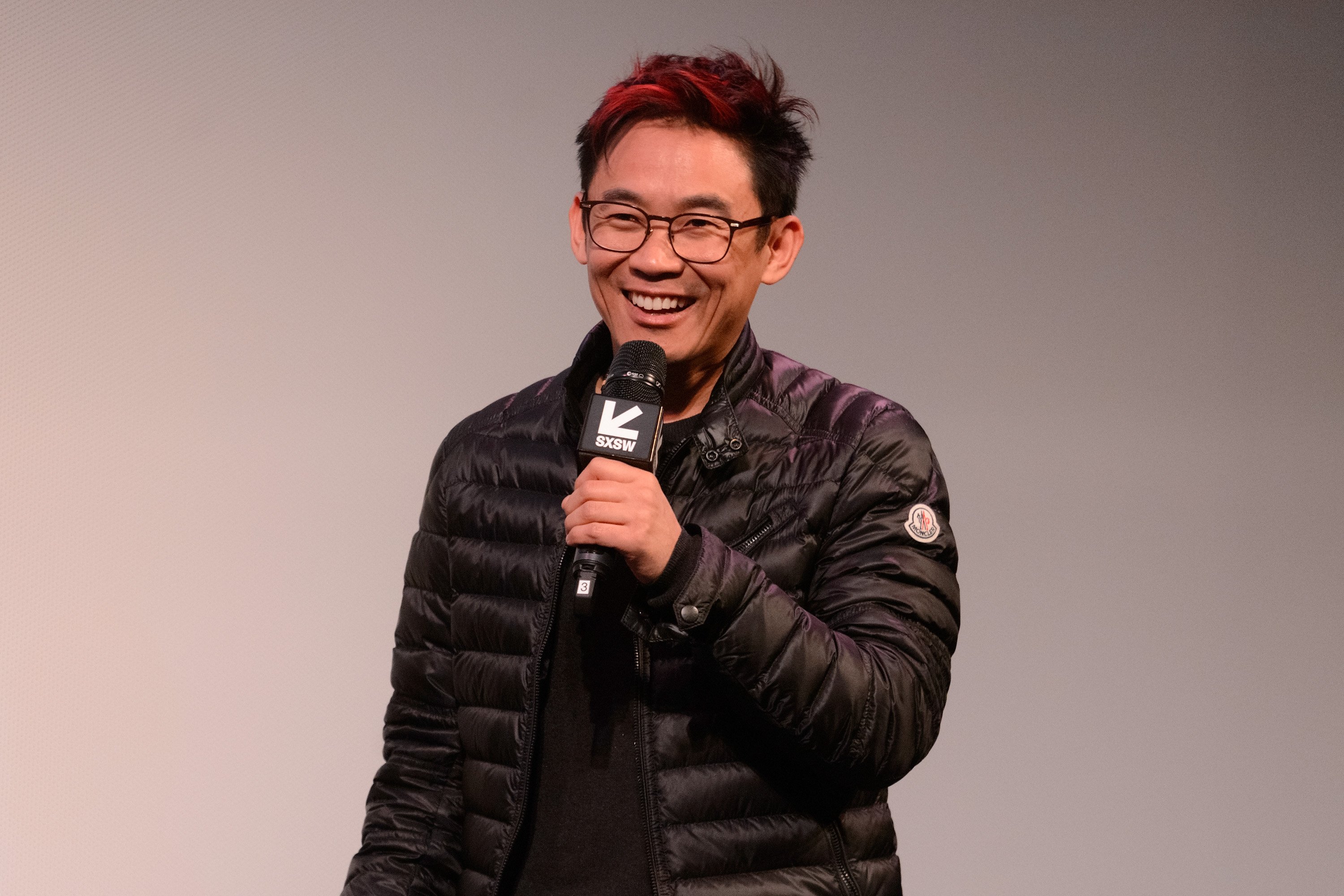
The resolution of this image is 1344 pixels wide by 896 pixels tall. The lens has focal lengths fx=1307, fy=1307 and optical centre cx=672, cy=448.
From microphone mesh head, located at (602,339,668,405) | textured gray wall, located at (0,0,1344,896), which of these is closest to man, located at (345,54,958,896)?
microphone mesh head, located at (602,339,668,405)

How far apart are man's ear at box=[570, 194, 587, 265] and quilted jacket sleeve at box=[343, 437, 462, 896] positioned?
0.36 m

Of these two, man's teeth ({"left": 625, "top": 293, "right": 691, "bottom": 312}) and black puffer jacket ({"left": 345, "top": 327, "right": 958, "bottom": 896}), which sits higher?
man's teeth ({"left": 625, "top": 293, "right": 691, "bottom": 312})

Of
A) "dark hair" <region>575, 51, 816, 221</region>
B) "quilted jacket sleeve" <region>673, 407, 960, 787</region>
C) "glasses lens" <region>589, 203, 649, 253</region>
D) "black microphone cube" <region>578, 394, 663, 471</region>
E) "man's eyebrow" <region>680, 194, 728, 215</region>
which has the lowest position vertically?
"quilted jacket sleeve" <region>673, 407, 960, 787</region>

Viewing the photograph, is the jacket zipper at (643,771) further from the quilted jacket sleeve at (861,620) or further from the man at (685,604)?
the quilted jacket sleeve at (861,620)

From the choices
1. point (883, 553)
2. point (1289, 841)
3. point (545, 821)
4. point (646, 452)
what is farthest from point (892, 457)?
point (1289, 841)

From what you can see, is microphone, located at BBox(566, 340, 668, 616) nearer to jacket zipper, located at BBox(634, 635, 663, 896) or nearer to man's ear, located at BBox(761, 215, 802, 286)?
jacket zipper, located at BBox(634, 635, 663, 896)

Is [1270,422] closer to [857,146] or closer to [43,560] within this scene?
[857,146]

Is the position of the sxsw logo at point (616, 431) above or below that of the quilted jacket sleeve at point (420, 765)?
above

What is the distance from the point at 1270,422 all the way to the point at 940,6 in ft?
3.78

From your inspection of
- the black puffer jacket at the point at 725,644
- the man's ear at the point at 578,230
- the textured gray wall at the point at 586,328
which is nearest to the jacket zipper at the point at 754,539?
the black puffer jacket at the point at 725,644

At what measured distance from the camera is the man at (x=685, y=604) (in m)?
1.25

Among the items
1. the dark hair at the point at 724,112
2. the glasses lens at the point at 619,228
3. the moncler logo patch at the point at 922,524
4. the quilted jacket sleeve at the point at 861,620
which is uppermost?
the dark hair at the point at 724,112

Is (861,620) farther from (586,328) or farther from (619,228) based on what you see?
(586,328)

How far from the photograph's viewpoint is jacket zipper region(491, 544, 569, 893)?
55.7 inches
